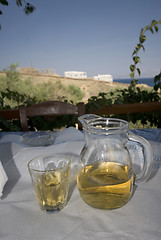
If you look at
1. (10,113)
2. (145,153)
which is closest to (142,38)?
(10,113)

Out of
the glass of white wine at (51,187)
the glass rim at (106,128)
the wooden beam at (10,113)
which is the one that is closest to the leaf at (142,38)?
the wooden beam at (10,113)

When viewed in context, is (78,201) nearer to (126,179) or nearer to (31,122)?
(126,179)

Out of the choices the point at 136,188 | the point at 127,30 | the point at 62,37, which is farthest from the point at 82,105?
the point at 127,30

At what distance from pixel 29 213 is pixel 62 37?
58.6ft

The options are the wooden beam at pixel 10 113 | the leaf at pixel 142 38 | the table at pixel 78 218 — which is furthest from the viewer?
the leaf at pixel 142 38

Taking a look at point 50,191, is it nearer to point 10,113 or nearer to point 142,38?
point 10,113

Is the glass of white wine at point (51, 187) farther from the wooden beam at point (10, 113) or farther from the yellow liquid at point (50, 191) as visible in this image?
the wooden beam at point (10, 113)

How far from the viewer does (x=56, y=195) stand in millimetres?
289

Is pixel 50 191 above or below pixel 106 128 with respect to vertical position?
below

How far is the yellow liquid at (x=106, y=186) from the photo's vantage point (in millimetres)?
273

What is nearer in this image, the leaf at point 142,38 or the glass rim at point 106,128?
the glass rim at point 106,128

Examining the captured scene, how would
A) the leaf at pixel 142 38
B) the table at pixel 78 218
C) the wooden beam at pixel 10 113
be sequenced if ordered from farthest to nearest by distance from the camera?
the leaf at pixel 142 38, the wooden beam at pixel 10 113, the table at pixel 78 218

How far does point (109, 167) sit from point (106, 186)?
0.05m

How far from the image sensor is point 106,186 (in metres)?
0.28
